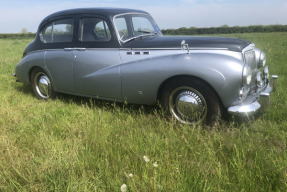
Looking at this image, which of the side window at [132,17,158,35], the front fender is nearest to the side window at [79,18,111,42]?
the side window at [132,17,158,35]

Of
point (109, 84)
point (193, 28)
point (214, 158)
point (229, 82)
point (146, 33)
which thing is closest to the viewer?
point (214, 158)

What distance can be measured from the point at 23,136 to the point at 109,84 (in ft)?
4.63

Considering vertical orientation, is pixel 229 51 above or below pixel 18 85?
above

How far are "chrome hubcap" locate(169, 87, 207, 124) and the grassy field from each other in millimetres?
238

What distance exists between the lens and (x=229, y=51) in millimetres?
3340

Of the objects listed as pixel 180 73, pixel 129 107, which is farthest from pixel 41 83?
pixel 180 73

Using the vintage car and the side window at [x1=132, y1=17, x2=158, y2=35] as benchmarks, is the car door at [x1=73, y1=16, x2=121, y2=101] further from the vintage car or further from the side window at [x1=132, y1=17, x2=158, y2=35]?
the side window at [x1=132, y1=17, x2=158, y2=35]

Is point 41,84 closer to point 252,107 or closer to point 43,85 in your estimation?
point 43,85

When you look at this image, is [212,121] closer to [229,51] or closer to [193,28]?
[229,51]

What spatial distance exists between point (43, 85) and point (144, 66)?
2409 mm

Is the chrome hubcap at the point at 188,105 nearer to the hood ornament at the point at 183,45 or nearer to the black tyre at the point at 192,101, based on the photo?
the black tyre at the point at 192,101

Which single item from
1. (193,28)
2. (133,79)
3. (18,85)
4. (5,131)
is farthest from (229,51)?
(193,28)

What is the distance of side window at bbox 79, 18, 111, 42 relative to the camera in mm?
4117

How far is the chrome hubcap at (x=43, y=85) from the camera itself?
16.4ft
